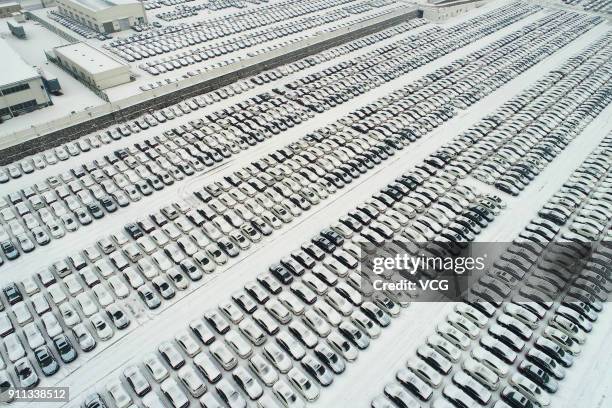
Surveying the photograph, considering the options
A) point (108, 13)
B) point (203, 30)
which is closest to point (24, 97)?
point (108, 13)

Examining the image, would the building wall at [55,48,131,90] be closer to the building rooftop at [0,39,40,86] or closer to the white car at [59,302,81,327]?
the building rooftop at [0,39,40,86]

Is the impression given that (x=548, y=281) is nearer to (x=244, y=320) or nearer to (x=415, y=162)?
(x=415, y=162)

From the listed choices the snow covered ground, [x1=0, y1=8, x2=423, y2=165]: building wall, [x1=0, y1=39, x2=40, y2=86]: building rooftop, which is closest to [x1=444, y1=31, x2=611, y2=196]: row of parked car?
[x1=0, y1=8, x2=423, y2=165]: building wall

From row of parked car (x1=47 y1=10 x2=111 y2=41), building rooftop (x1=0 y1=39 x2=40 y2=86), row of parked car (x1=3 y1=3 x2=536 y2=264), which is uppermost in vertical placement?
building rooftop (x1=0 y1=39 x2=40 y2=86)

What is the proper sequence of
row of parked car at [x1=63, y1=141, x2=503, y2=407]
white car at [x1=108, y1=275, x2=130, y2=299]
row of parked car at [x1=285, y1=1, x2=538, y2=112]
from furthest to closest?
1. row of parked car at [x1=285, y1=1, x2=538, y2=112]
2. white car at [x1=108, y1=275, x2=130, y2=299]
3. row of parked car at [x1=63, y1=141, x2=503, y2=407]

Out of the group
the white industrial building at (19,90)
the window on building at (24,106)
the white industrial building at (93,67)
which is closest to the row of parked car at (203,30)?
the white industrial building at (93,67)

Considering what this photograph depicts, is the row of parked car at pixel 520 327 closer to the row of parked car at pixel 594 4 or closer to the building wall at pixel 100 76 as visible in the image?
the building wall at pixel 100 76
